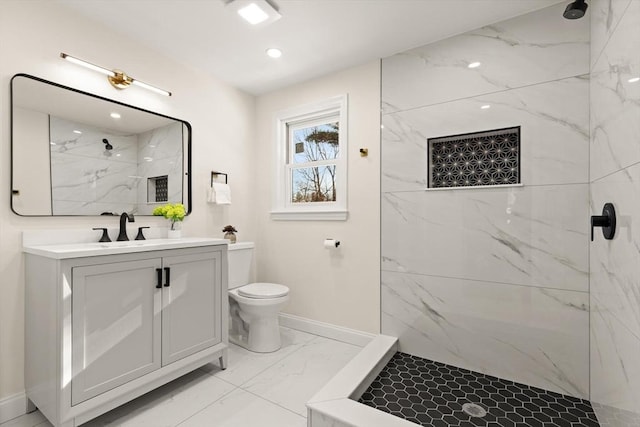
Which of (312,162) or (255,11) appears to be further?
(312,162)

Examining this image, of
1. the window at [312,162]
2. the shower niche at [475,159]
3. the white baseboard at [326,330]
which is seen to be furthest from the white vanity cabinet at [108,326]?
the shower niche at [475,159]

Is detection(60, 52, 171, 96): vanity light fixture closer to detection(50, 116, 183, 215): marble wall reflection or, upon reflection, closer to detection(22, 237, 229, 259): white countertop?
detection(50, 116, 183, 215): marble wall reflection

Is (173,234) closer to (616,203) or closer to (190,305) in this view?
(190,305)

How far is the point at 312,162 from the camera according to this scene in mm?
2934

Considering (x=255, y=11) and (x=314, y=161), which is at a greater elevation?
(x=255, y=11)

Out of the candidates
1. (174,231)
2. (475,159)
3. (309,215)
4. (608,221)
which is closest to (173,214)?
(174,231)

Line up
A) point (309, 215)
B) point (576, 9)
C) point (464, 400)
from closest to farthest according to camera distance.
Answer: point (576, 9), point (464, 400), point (309, 215)

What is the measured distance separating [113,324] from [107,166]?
107cm

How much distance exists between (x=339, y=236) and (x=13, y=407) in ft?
7.31

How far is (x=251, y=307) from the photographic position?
238cm

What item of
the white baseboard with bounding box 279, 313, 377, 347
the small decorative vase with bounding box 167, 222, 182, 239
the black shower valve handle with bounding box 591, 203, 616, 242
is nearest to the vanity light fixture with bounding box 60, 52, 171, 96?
the small decorative vase with bounding box 167, 222, 182, 239

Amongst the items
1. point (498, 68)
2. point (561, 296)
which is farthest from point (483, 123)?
point (561, 296)

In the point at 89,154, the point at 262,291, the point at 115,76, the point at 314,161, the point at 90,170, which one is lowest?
the point at 262,291

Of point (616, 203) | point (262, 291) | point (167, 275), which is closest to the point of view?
point (616, 203)
